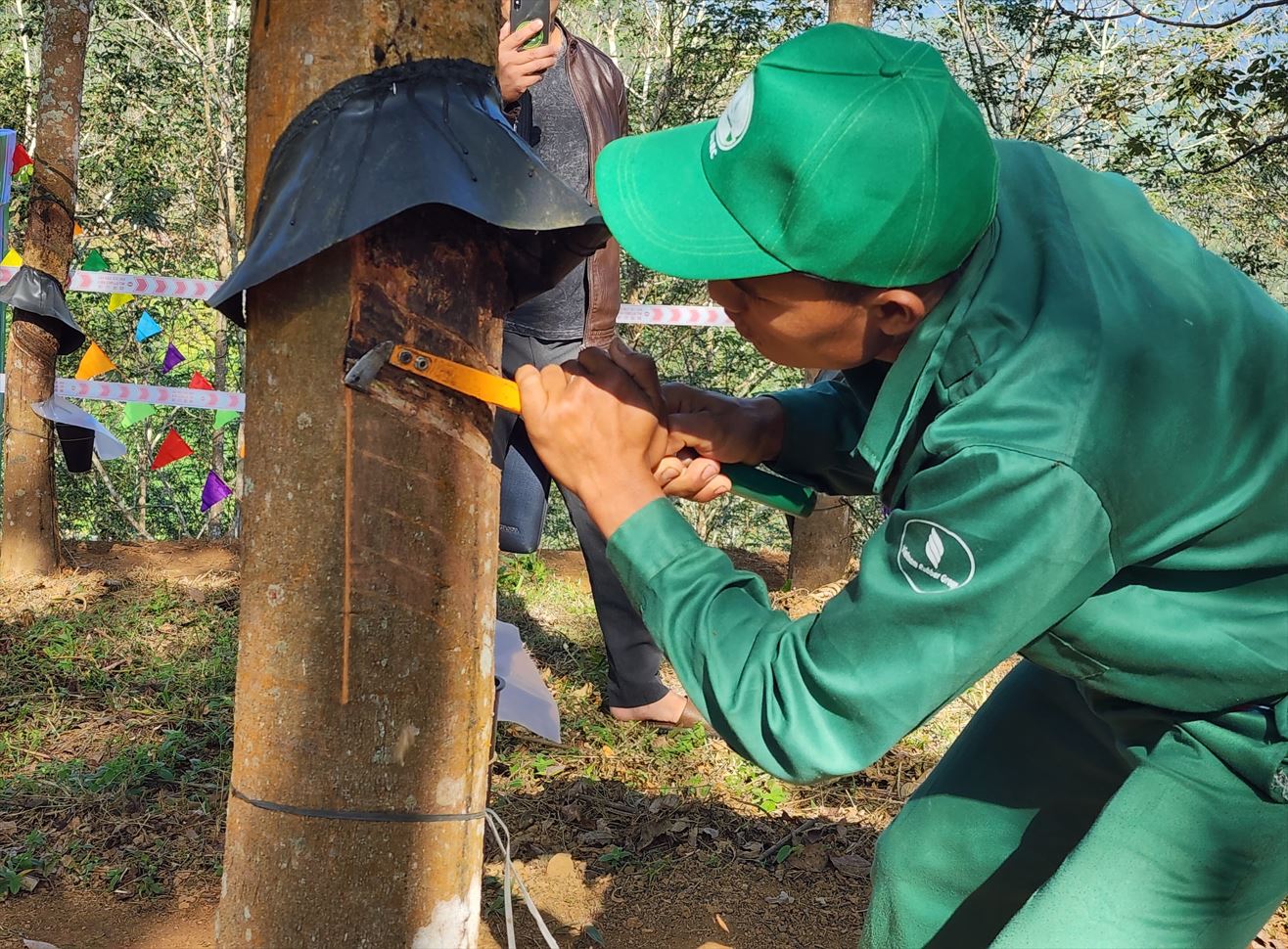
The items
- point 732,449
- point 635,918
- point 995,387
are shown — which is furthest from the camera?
point 635,918

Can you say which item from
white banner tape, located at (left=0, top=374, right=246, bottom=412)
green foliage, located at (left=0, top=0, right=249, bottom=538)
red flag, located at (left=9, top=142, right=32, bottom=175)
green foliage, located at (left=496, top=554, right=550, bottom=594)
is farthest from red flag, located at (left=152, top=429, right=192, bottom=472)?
green foliage, located at (left=0, top=0, right=249, bottom=538)

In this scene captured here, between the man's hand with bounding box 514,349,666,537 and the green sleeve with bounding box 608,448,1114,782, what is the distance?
129mm

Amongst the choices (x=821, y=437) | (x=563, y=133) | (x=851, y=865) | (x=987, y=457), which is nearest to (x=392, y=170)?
(x=987, y=457)

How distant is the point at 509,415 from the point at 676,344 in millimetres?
10530

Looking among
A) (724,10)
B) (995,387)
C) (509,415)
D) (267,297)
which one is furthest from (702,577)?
(724,10)

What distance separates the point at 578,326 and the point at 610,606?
942 mm

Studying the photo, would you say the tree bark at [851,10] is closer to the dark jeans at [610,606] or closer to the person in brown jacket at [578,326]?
the person in brown jacket at [578,326]

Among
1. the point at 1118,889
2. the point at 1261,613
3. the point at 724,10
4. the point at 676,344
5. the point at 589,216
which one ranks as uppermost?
the point at 724,10

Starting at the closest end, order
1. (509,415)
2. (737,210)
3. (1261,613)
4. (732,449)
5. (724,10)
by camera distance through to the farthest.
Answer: (737,210), (1261,613), (732,449), (509,415), (724,10)

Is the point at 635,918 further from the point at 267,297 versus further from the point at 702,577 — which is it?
the point at 267,297

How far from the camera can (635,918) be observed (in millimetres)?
3043

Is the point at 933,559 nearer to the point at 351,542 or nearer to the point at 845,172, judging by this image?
the point at 845,172

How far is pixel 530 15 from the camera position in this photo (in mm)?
3078

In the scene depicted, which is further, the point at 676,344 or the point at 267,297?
the point at 676,344
